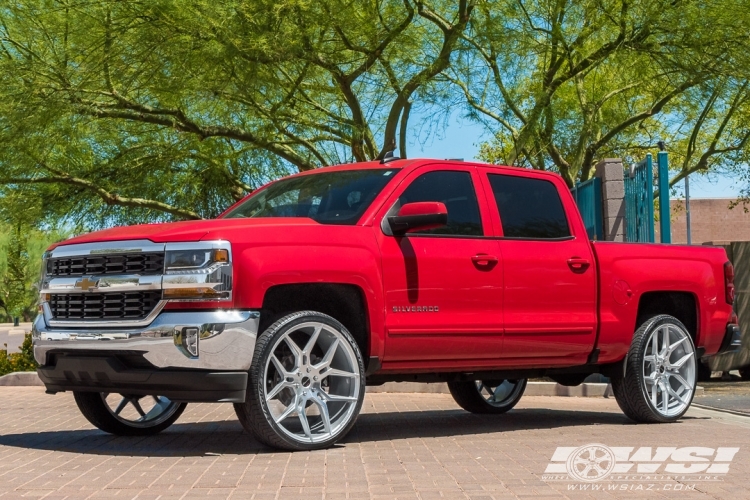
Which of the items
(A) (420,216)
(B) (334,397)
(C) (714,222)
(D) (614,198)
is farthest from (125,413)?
(C) (714,222)

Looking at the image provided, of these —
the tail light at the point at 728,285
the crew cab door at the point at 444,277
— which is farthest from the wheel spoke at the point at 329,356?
the tail light at the point at 728,285

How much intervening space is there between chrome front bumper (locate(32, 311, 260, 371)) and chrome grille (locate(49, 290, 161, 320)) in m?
0.12

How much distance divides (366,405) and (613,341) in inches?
143

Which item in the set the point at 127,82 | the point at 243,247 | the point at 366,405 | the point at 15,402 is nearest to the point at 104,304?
the point at 243,247

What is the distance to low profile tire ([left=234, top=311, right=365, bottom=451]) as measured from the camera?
7.62 metres

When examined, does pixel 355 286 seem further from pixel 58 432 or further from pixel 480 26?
pixel 480 26

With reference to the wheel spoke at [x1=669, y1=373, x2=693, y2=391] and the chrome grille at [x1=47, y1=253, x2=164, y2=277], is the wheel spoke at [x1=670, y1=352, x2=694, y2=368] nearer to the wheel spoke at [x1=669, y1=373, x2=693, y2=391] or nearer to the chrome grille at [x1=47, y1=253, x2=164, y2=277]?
the wheel spoke at [x1=669, y1=373, x2=693, y2=391]

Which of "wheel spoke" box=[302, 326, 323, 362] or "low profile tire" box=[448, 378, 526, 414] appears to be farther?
"low profile tire" box=[448, 378, 526, 414]

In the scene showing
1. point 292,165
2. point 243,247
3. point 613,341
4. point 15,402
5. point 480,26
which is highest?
point 480,26

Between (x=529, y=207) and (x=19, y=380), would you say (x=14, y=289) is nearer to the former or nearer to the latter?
(x=19, y=380)

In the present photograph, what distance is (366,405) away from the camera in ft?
41.9

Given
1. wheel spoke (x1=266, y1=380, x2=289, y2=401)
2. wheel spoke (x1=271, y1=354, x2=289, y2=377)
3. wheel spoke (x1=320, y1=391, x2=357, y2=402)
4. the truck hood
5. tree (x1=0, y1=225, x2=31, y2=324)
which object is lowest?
tree (x1=0, y1=225, x2=31, y2=324)

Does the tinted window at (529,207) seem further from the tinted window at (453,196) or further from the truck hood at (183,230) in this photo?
the truck hood at (183,230)

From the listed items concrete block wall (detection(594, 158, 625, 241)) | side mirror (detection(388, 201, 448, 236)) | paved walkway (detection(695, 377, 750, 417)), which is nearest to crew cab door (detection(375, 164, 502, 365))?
side mirror (detection(388, 201, 448, 236))
